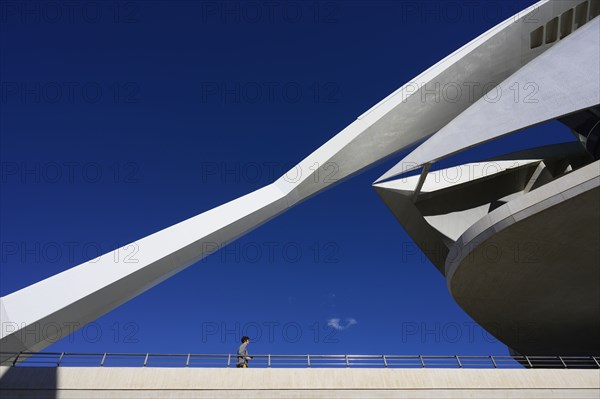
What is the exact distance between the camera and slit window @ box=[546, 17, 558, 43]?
1684 cm

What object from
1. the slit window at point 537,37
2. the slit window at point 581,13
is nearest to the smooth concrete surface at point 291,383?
the slit window at point 537,37

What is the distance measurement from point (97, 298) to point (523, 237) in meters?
10.8

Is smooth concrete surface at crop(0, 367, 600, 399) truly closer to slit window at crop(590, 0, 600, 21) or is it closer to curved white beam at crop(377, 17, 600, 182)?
curved white beam at crop(377, 17, 600, 182)

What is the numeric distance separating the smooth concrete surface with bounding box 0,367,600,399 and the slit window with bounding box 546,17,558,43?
474 inches

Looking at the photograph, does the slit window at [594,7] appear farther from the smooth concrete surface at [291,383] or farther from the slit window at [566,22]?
the smooth concrete surface at [291,383]

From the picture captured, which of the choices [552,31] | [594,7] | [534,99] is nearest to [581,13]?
[594,7]

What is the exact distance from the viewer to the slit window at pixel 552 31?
16.8 metres

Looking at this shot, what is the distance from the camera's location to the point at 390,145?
16.2 m

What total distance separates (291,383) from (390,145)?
29.8ft

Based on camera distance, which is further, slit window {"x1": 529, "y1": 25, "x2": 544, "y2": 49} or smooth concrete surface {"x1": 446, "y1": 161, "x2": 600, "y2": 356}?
slit window {"x1": 529, "y1": 25, "x2": 544, "y2": 49}

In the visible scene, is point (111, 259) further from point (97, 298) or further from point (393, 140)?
point (393, 140)

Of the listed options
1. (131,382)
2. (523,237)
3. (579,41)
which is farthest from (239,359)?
(579,41)

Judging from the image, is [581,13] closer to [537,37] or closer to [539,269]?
[537,37]

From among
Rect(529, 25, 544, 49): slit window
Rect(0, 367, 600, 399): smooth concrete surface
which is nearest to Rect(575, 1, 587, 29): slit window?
Rect(529, 25, 544, 49): slit window
